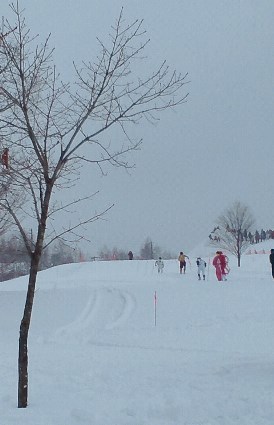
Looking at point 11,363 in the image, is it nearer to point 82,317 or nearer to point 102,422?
point 102,422

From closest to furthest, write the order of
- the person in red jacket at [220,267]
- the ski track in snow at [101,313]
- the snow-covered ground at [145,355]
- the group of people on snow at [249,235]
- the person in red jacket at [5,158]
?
1. the snow-covered ground at [145,355]
2. the person in red jacket at [5,158]
3. the ski track in snow at [101,313]
4. the person in red jacket at [220,267]
5. the group of people on snow at [249,235]

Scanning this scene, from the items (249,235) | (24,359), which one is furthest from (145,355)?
(249,235)

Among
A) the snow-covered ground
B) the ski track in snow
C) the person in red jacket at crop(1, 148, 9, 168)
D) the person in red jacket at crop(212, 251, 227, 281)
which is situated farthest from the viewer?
the person in red jacket at crop(212, 251, 227, 281)

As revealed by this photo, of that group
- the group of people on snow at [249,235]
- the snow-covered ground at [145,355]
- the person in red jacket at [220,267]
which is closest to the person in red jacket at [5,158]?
the snow-covered ground at [145,355]

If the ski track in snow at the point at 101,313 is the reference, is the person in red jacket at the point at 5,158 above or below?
above

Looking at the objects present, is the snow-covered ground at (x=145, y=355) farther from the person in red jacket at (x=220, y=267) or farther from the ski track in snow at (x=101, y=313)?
the person in red jacket at (x=220, y=267)

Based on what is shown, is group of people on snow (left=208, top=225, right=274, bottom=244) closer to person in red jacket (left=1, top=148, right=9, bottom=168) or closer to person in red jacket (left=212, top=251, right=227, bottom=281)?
person in red jacket (left=212, top=251, right=227, bottom=281)

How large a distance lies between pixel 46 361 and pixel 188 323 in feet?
27.5

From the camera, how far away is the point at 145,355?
15.0 metres

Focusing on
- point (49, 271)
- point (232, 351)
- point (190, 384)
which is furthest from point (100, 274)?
point (190, 384)

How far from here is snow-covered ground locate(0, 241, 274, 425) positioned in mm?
8047

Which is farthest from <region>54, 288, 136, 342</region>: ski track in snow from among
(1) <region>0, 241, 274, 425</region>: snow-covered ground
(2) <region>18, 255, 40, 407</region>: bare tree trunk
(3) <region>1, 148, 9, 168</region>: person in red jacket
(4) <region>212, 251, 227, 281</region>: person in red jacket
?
(3) <region>1, 148, 9, 168</region>: person in red jacket

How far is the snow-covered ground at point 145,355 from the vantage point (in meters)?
8.05

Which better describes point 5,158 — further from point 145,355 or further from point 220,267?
point 220,267
